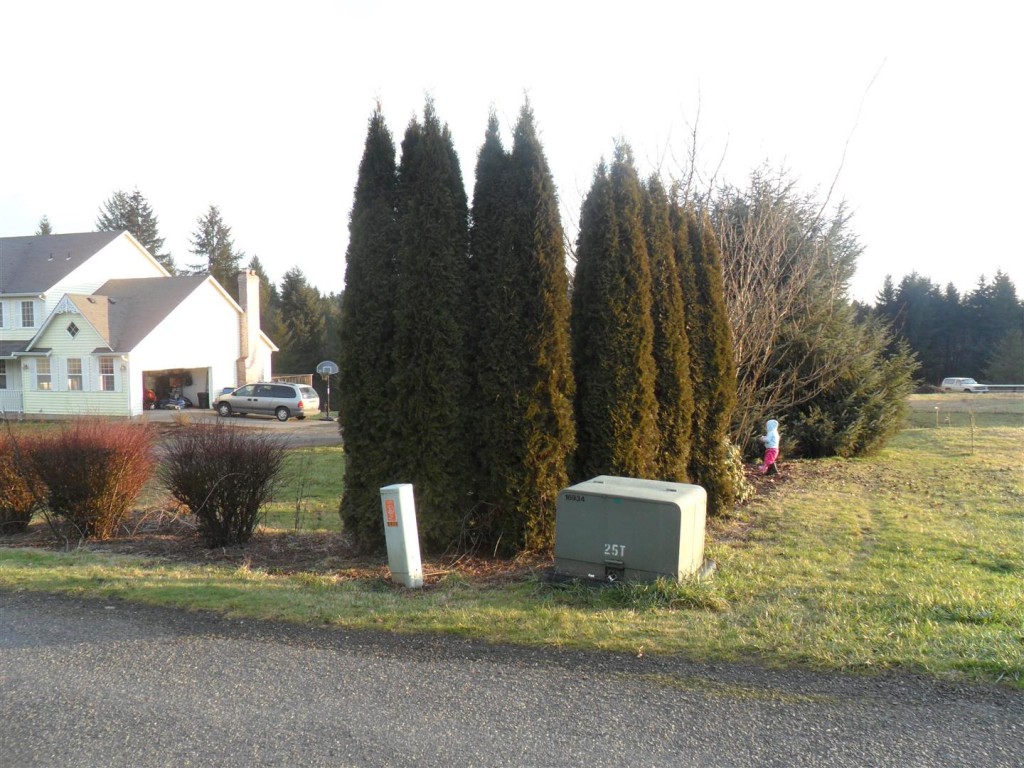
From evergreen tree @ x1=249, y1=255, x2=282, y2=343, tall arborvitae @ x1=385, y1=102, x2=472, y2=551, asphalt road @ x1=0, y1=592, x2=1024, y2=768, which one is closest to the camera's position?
asphalt road @ x1=0, y1=592, x2=1024, y2=768

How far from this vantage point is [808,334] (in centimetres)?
1612

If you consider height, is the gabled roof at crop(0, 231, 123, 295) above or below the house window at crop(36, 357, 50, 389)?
above

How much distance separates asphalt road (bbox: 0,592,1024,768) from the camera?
3.67m

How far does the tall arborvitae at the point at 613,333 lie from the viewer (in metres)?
8.24

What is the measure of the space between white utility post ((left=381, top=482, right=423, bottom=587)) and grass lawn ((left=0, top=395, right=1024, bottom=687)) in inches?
6.4

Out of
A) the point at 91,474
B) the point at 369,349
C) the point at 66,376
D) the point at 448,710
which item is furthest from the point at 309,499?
the point at 66,376

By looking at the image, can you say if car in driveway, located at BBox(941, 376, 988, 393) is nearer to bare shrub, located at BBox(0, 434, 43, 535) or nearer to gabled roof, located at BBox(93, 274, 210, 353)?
gabled roof, located at BBox(93, 274, 210, 353)

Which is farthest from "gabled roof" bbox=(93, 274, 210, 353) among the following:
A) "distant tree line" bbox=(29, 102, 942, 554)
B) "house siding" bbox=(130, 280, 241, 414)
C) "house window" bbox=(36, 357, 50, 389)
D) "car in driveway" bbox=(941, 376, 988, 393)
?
"car in driveway" bbox=(941, 376, 988, 393)

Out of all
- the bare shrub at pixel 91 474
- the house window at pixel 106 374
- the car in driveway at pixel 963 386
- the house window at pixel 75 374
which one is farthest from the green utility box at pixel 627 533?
the car in driveway at pixel 963 386

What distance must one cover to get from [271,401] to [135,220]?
172ft

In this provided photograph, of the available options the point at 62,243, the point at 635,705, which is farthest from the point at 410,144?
the point at 62,243

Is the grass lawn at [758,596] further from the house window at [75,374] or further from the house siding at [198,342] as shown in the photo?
the house window at [75,374]

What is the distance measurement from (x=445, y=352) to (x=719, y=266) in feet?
16.3

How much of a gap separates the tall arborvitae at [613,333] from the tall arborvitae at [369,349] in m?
1.97
